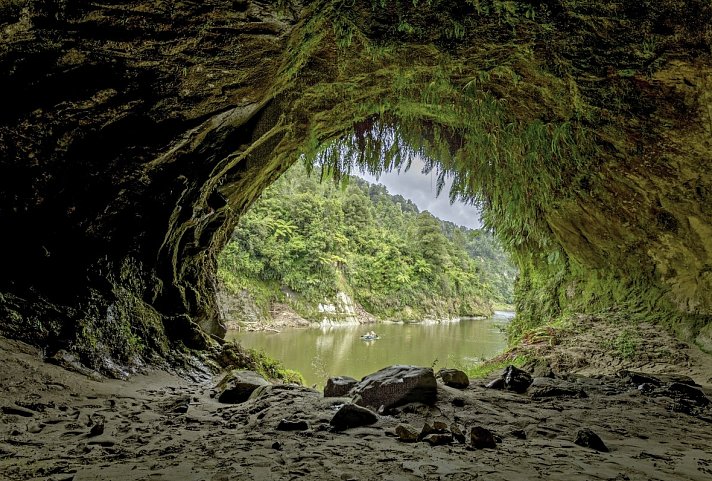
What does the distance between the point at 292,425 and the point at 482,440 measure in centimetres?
128

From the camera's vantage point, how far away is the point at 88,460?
5.90 feet

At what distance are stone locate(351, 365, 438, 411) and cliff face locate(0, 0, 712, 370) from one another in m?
3.09

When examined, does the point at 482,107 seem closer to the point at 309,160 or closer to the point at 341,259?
the point at 309,160

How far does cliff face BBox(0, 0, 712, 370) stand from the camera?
3098 millimetres

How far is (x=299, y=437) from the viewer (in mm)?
2332

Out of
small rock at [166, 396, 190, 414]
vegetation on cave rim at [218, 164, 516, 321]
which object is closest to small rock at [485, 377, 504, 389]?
small rock at [166, 396, 190, 414]

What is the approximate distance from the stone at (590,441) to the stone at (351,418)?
52.3 inches

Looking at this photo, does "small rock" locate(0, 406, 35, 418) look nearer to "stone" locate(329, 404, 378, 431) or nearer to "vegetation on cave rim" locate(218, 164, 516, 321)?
"stone" locate(329, 404, 378, 431)

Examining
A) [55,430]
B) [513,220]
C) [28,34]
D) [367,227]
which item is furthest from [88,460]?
[367,227]

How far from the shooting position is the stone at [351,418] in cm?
254

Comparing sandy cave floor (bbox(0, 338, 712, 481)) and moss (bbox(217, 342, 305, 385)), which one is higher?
sandy cave floor (bbox(0, 338, 712, 481))

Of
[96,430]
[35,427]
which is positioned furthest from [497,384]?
[35,427]

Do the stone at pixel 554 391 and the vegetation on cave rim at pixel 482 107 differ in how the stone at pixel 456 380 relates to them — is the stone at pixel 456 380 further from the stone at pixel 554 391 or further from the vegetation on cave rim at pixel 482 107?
the vegetation on cave rim at pixel 482 107

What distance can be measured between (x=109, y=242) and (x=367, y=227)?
35.5m
